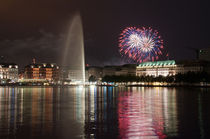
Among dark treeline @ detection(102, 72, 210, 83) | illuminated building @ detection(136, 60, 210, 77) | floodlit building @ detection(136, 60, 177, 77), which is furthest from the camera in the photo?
floodlit building @ detection(136, 60, 177, 77)

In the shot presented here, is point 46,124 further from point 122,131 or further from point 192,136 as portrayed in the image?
point 192,136

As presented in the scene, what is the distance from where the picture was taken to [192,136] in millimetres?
15383

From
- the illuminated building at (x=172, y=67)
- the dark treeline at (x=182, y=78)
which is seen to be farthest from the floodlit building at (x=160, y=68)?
the dark treeline at (x=182, y=78)

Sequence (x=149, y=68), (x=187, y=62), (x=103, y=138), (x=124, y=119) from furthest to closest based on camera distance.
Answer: (x=149, y=68)
(x=187, y=62)
(x=124, y=119)
(x=103, y=138)

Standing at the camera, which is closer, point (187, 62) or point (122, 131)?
point (122, 131)

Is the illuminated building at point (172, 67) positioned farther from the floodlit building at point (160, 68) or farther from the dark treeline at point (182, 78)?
the dark treeline at point (182, 78)

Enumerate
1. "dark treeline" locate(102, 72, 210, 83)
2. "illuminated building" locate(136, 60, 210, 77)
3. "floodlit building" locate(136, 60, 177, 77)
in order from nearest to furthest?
"dark treeline" locate(102, 72, 210, 83)
"illuminated building" locate(136, 60, 210, 77)
"floodlit building" locate(136, 60, 177, 77)

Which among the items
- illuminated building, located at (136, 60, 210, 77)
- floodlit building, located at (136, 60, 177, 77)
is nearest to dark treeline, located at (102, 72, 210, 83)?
illuminated building, located at (136, 60, 210, 77)

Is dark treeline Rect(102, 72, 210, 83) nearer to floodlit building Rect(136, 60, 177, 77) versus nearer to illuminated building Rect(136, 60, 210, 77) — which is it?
illuminated building Rect(136, 60, 210, 77)

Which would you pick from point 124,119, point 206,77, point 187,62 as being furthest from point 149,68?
point 124,119

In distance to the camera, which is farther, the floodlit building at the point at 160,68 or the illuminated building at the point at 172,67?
the floodlit building at the point at 160,68

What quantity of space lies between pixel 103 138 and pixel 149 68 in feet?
595

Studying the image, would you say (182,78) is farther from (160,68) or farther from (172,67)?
(160,68)

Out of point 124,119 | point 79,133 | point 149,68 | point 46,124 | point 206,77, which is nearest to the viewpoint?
point 79,133
